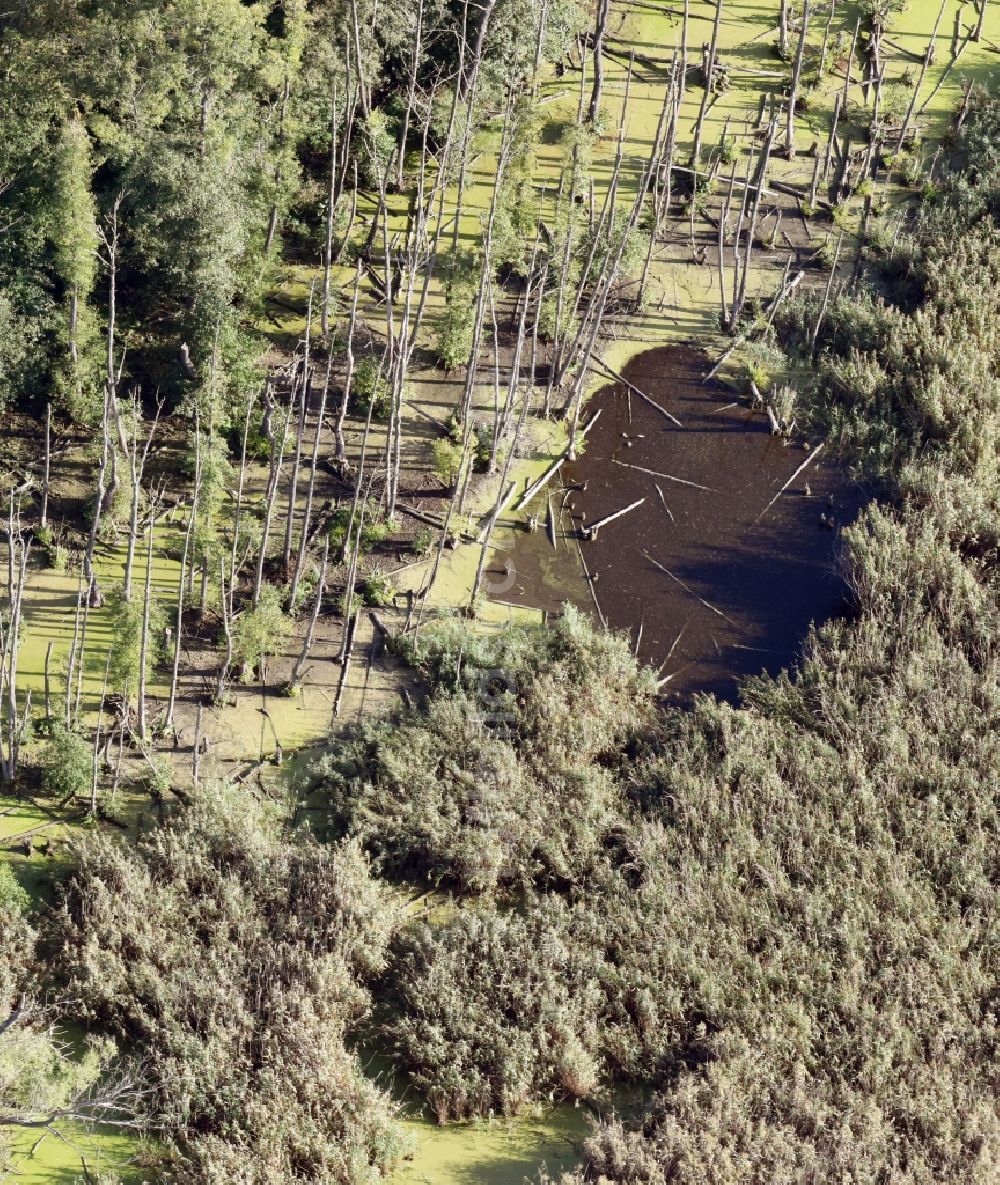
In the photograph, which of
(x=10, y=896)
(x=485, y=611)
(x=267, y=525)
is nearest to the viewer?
(x=10, y=896)

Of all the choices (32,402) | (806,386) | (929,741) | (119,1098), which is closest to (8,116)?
(32,402)

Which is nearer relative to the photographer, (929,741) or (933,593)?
(929,741)

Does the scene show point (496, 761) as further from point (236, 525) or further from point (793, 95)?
point (793, 95)

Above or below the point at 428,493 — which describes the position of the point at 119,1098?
below

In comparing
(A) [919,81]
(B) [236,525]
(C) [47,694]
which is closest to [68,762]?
(C) [47,694]

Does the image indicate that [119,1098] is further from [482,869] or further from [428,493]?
[428,493]

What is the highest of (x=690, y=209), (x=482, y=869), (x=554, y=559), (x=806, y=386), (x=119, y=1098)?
(x=690, y=209)

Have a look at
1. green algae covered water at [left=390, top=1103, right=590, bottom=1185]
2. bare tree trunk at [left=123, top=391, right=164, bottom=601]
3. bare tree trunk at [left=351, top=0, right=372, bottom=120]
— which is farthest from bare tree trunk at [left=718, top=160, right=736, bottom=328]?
green algae covered water at [left=390, top=1103, right=590, bottom=1185]

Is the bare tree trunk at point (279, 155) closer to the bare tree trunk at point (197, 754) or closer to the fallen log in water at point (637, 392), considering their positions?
the fallen log in water at point (637, 392)

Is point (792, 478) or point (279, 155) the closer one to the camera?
point (792, 478)
